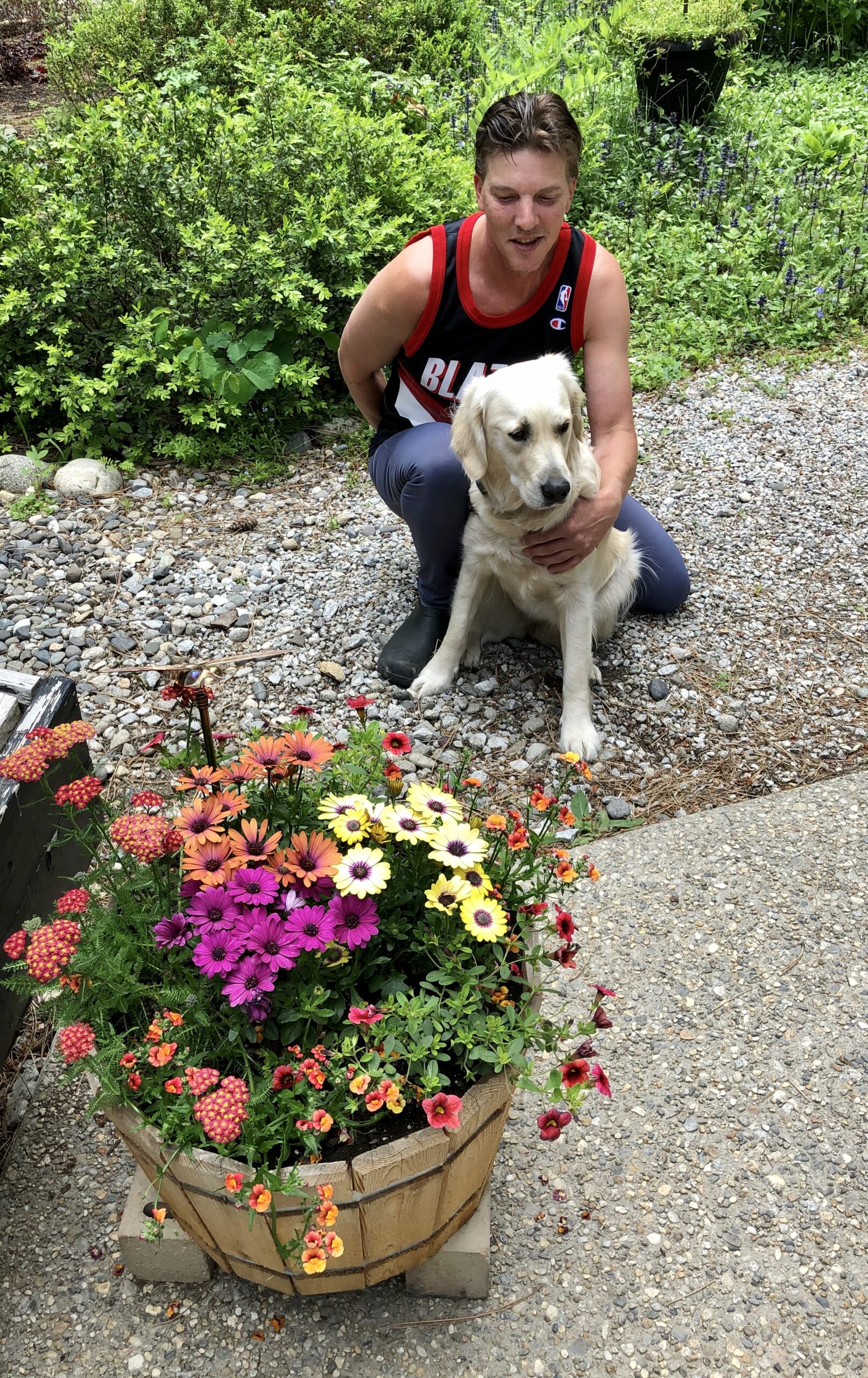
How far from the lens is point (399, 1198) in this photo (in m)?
1.42

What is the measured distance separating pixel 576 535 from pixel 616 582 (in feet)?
1.46

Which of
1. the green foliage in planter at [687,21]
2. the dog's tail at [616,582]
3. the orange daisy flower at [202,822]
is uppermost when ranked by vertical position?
the green foliage in planter at [687,21]

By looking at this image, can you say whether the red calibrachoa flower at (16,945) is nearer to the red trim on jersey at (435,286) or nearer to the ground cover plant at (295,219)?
the red trim on jersey at (435,286)

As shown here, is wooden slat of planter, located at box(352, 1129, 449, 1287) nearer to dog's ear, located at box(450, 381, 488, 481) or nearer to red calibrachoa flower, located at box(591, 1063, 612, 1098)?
red calibrachoa flower, located at box(591, 1063, 612, 1098)

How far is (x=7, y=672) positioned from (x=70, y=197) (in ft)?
10.1

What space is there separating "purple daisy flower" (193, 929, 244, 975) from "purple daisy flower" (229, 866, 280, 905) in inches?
2.2

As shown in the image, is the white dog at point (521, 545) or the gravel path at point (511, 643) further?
the gravel path at point (511, 643)

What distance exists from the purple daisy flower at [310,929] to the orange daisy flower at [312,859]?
5 centimetres

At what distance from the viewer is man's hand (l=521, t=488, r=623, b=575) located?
9.21ft

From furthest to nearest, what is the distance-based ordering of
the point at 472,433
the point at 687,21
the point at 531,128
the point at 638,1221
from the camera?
the point at 687,21, the point at 472,433, the point at 531,128, the point at 638,1221

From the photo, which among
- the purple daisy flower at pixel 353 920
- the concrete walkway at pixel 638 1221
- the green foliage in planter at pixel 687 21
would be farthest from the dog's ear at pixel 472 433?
the green foliage in planter at pixel 687 21

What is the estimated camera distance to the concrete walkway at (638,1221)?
65.2 inches

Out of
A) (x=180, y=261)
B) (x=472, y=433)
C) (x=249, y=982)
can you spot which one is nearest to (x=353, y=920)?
(x=249, y=982)

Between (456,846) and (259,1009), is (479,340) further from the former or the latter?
(259,1009)
